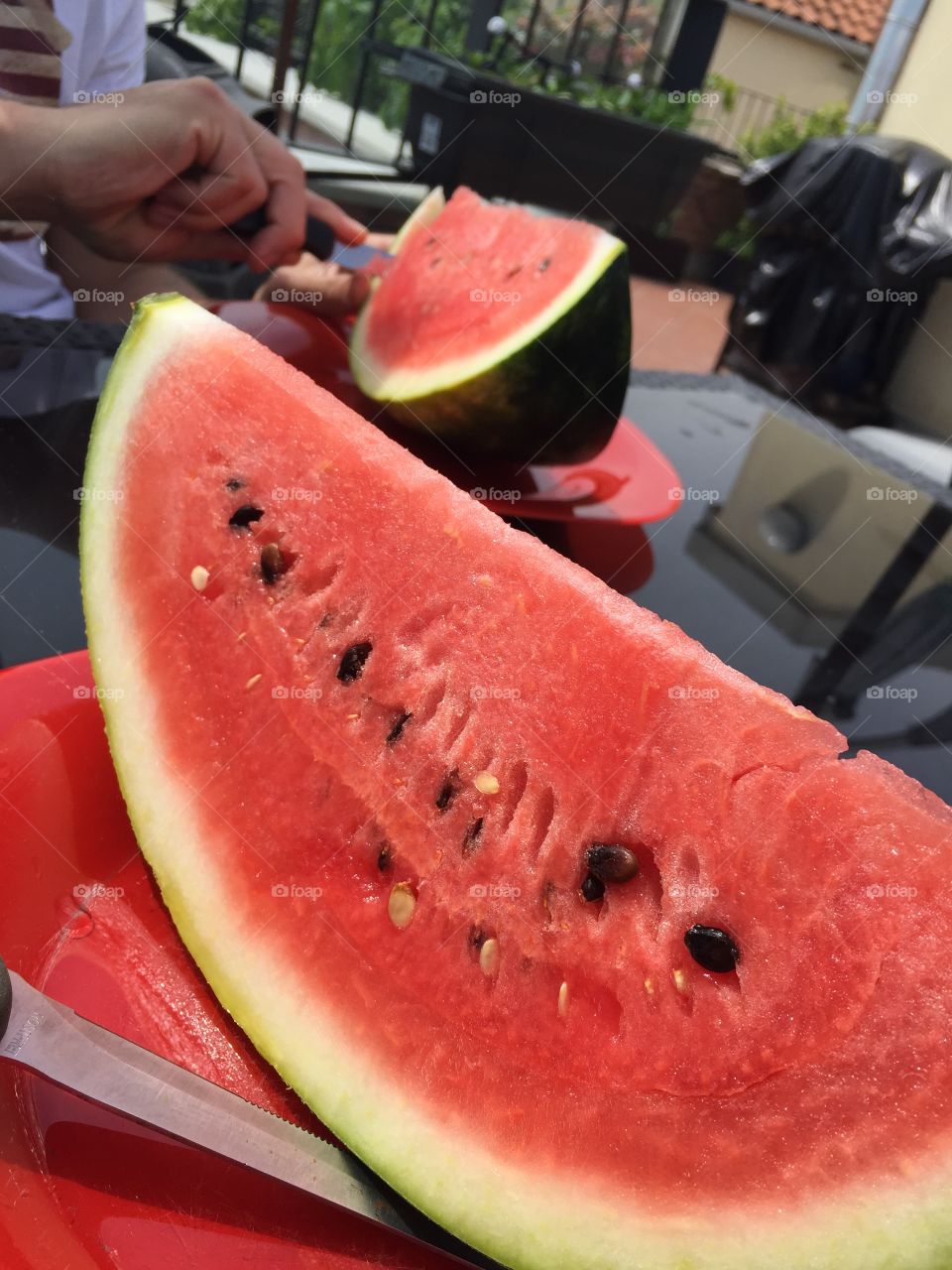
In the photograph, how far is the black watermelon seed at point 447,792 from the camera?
0.70m

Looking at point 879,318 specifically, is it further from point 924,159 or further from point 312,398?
point 312,398

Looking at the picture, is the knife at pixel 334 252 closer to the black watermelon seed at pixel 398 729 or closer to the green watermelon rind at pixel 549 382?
the green watermelon rind at pixel 549 382

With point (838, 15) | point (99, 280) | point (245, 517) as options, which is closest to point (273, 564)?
point (245, 517)

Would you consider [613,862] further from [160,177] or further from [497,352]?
[160,177]

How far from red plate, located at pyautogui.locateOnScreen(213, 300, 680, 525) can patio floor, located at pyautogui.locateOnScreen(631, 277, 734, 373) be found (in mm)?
3969

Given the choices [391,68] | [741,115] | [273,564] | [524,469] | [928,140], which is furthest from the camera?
[741,115]

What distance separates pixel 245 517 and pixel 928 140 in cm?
901

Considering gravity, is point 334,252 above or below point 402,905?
above

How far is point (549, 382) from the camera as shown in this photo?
1.46 metres

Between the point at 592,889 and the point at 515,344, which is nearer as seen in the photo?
the point at 592,889

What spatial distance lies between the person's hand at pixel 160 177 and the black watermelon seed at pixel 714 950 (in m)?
1.75

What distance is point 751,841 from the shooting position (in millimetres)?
617

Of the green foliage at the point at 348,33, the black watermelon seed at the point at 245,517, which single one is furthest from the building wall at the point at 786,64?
the black watermelon seed at the point at 245,517

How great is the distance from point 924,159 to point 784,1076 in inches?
228
